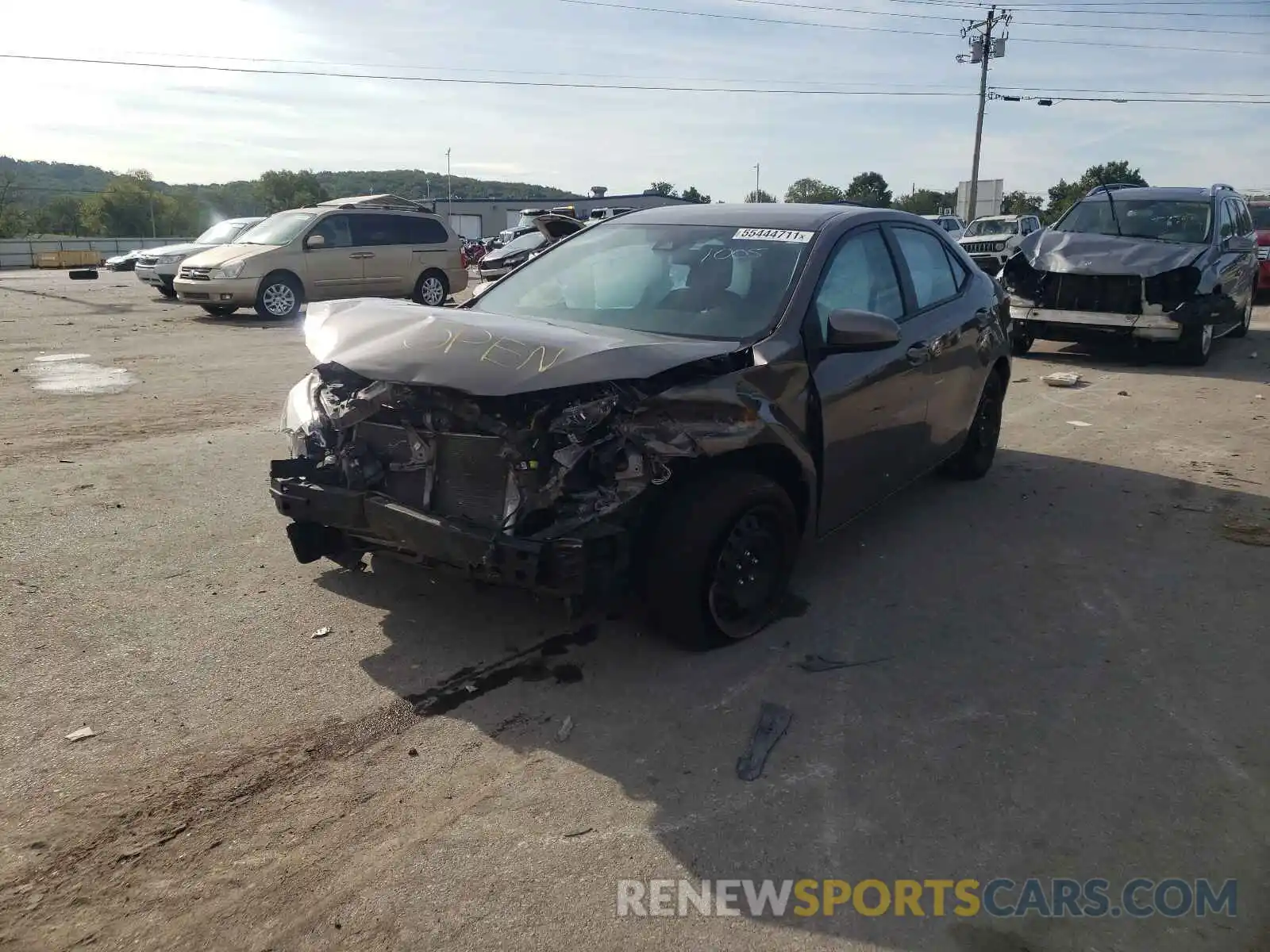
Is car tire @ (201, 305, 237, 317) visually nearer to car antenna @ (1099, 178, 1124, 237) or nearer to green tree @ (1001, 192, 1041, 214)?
car antenna @ (1099, 178, 1124, 237)

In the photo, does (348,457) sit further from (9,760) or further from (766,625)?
(766,625)

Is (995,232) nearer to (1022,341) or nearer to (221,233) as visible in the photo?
(1022,341)

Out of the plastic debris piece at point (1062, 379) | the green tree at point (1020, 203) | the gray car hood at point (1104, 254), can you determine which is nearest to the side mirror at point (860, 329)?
the plastic debris piece at point (1062, 379)

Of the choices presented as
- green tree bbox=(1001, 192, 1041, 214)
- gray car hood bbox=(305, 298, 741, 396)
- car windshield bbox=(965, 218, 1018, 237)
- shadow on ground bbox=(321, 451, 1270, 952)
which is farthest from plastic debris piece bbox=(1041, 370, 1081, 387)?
green tree bbox=(1001, 192, 1041, 214)

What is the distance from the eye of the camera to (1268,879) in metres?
2.63

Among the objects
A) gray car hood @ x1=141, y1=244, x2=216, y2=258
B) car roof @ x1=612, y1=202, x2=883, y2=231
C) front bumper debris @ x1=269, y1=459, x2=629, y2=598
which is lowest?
front bumper debris @ x1=269, y1=459, x2=629, y2=598

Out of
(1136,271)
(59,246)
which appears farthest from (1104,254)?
(59,246)

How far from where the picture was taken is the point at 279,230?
16.0 metres

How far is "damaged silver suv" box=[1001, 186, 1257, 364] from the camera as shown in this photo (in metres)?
10.4

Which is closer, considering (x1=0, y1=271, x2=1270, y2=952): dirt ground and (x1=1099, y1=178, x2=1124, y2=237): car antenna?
(x1=0, y1=271, x2=1270, y2=952): dirt ground

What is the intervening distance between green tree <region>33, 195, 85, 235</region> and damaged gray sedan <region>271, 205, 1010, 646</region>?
98.4 m

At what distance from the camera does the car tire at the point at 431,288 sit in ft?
56.7

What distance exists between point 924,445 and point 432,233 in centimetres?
1390

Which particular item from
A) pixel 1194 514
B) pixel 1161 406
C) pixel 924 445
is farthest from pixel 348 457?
pixel 1161 406
